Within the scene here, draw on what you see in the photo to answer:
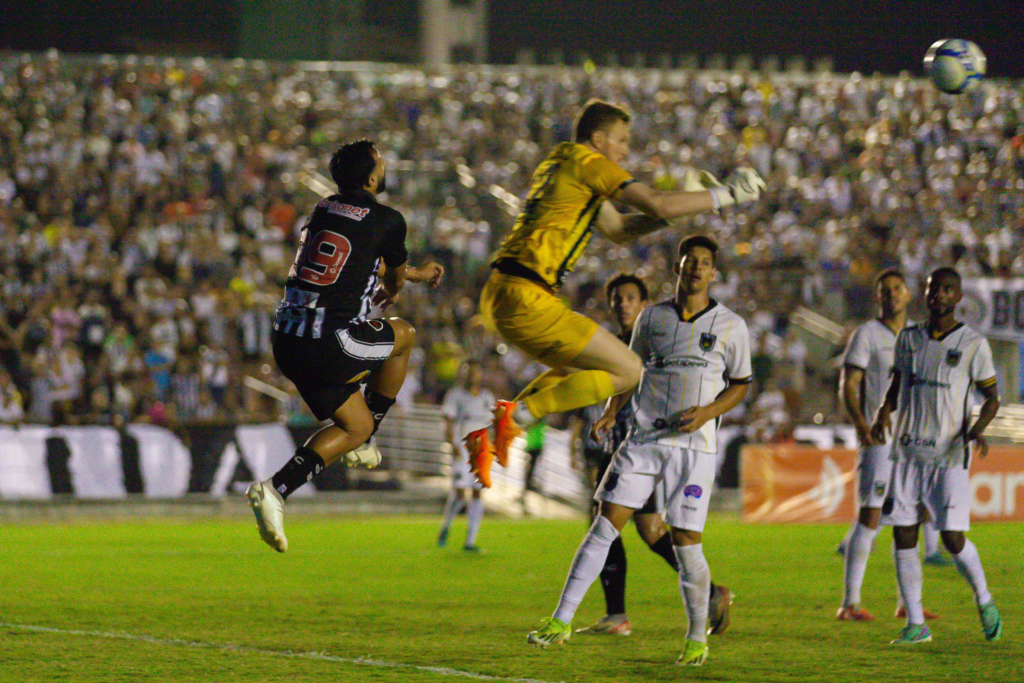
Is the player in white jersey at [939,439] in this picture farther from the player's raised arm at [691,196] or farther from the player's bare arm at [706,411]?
the player's raised arm at [691,196]

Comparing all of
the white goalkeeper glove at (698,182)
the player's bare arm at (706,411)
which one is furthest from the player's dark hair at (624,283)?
the white goalkeeper glove at (698,182)

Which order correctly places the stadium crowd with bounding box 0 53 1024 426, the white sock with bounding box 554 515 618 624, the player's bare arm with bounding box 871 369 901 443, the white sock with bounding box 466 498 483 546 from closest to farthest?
the white sock with bounding box 554 515 618 624
the player's bare arm with bounding box 871 369 901 443
the white sock with bounding box 466 498 483 546
the stadium crowd with bounding box 0 53 1024 426

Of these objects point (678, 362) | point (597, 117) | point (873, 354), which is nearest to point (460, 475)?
point (873, 354)

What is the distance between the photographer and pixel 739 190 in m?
6.72

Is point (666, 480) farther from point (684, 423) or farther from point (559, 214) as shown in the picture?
point (559, 214)

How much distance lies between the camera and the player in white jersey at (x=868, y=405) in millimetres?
9531

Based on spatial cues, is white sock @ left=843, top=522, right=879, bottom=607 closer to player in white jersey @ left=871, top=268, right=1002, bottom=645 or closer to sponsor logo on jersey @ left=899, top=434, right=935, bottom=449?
player in white jersey @ left=871, top=268, right=1002, bottom=645

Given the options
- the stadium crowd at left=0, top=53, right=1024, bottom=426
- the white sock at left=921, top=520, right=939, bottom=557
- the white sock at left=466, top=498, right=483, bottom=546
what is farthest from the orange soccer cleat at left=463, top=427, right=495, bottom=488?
→ the stadium crowd at left=0, top=53, right=1024, bottom=426

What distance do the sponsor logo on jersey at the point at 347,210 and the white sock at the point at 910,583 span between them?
418 centimetres

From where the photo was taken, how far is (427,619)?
9.76m

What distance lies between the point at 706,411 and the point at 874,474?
2622 mm

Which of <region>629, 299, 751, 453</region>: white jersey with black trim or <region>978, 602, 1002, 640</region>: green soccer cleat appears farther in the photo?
<region>978, 602, 1002, 640</region>: green soccer cleat

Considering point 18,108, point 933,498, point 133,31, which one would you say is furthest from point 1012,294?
point 133,31

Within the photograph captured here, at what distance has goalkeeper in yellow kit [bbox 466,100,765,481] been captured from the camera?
695 cm
